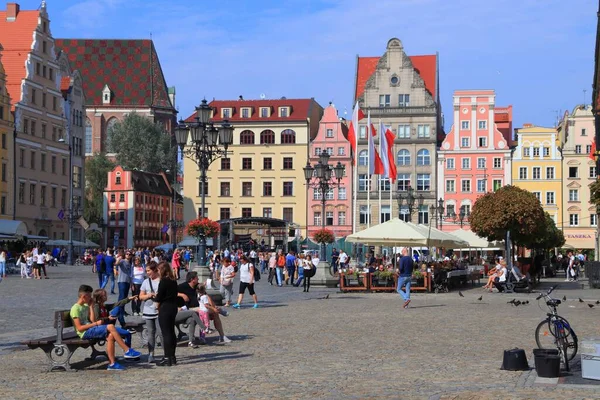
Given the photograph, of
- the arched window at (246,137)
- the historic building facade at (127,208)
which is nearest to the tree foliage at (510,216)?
the arched window at (246,137)

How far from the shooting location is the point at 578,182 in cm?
8575

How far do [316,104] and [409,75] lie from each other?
13.4 meters

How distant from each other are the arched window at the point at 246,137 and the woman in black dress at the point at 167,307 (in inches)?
3229

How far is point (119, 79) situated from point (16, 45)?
48.7 meters

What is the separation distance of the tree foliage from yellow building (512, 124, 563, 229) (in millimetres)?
45171

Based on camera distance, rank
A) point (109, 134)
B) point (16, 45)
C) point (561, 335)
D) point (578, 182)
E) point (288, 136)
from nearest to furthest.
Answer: point (561, 335) < point (16, 45) < point (578, 182) < point (288, 136) < point (109, 134)

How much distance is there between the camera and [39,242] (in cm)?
6994

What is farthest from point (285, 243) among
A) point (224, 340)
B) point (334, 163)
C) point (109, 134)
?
point (224, 340)

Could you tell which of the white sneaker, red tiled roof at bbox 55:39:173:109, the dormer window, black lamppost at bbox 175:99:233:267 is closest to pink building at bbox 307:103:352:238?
red tiled roof at bbox 55:39:173:109

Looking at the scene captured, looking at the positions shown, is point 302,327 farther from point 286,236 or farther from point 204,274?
point 286,236

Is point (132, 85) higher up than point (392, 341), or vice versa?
point (132, 85)

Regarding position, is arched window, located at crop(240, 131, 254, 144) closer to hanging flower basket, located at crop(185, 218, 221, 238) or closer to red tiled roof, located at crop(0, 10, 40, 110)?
red tiled roof, located at crop(0, 10, 40, 110)

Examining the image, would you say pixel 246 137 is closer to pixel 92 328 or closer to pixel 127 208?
pixel 127 208

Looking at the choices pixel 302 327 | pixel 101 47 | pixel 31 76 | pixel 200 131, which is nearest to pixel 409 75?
pixel 31 76
